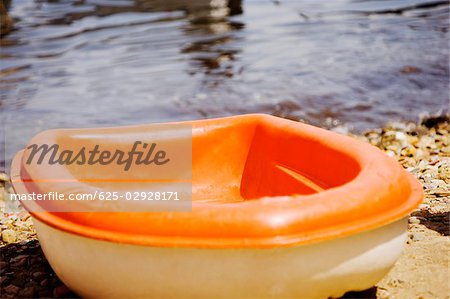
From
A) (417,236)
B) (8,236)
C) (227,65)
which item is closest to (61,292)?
(8,236)

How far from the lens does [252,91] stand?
7.41 m

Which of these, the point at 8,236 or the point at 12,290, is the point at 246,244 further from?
the point at 8,236

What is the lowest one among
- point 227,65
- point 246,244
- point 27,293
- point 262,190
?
point 227,65

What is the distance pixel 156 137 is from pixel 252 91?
427cm

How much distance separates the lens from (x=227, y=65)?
8703mm

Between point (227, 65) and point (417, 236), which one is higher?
point (417, 236)

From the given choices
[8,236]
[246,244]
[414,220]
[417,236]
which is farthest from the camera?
[8,236]

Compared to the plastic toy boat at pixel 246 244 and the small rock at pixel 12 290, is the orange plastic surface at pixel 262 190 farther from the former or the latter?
the small rock at pixel 12 290

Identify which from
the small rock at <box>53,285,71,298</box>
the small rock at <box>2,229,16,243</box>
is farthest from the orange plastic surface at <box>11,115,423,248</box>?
the small rock at <box>2,229,16,243</box>

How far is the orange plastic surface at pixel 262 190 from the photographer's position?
77.3 inches

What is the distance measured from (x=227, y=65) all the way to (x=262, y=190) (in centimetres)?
574

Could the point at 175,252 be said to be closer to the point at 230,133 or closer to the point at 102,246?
the point at 102,246

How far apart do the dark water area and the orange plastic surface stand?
314cm

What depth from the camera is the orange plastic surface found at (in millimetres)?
1964
